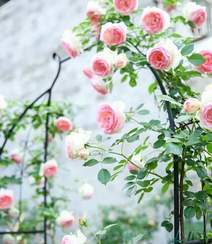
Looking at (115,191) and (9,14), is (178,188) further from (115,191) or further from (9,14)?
(9,14)

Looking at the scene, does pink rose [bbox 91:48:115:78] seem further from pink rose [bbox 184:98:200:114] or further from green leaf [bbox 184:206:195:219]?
green leaf [bbox 184:206:195:219]

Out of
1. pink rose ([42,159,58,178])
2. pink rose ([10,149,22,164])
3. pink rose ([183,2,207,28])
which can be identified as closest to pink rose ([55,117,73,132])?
pink rose ([42,159,58,178])

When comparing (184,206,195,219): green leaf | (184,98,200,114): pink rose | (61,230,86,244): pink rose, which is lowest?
(61,230,86,244): pink rose

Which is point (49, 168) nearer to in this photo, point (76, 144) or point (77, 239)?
point (76, 144)

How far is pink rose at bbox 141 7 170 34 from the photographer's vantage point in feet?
4.45

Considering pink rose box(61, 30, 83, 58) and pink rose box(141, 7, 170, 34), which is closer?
pink rose box(141, 7, 170, 34)

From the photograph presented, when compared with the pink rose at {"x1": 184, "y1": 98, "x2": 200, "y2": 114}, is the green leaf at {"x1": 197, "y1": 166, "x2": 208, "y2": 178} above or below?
below

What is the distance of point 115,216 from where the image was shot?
3195 mm

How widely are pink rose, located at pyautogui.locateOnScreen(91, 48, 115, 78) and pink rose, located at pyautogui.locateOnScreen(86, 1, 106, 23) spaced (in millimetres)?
350

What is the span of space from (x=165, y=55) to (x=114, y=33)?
1.09 ft

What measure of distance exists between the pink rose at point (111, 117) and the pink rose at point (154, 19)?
0.38 m

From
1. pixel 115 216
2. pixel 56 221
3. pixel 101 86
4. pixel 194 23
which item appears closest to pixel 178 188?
pixel 101 86

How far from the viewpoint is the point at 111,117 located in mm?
1123

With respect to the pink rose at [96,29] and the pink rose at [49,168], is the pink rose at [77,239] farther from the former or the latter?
the pink rose at [49,168]
